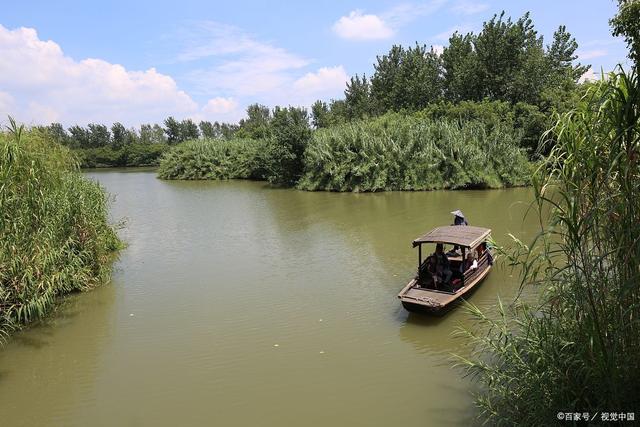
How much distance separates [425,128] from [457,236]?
20558 mm

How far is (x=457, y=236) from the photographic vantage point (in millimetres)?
10188

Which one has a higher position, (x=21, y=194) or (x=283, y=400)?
(x=21, y=194)

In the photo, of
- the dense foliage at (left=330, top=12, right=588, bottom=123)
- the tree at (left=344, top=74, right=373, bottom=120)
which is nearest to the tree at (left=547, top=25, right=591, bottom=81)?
the dense foliage at (left=330, top=12, right=588, bottom=123)

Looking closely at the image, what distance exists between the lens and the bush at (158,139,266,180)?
45.4 m

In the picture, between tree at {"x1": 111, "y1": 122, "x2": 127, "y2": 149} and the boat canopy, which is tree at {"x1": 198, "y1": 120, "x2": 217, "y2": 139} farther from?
the boat canopy

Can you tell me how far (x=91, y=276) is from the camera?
38.0ft

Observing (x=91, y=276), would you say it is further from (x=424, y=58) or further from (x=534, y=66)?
(x=424, y=58)

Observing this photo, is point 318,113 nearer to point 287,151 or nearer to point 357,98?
point 357,98

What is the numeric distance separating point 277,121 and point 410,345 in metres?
32.1

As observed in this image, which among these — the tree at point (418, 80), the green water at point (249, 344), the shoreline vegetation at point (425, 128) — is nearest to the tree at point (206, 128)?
the shoreline vegetation at point (425, 128)

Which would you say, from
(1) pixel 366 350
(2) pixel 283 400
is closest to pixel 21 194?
(2) pixel 283 400

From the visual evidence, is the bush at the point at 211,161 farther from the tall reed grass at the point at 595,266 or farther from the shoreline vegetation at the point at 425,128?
the tall reed grass at the point at 595,266

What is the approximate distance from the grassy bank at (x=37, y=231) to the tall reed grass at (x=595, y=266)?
8.13 m

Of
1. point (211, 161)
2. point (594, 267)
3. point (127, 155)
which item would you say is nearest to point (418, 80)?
point (211, 161)
